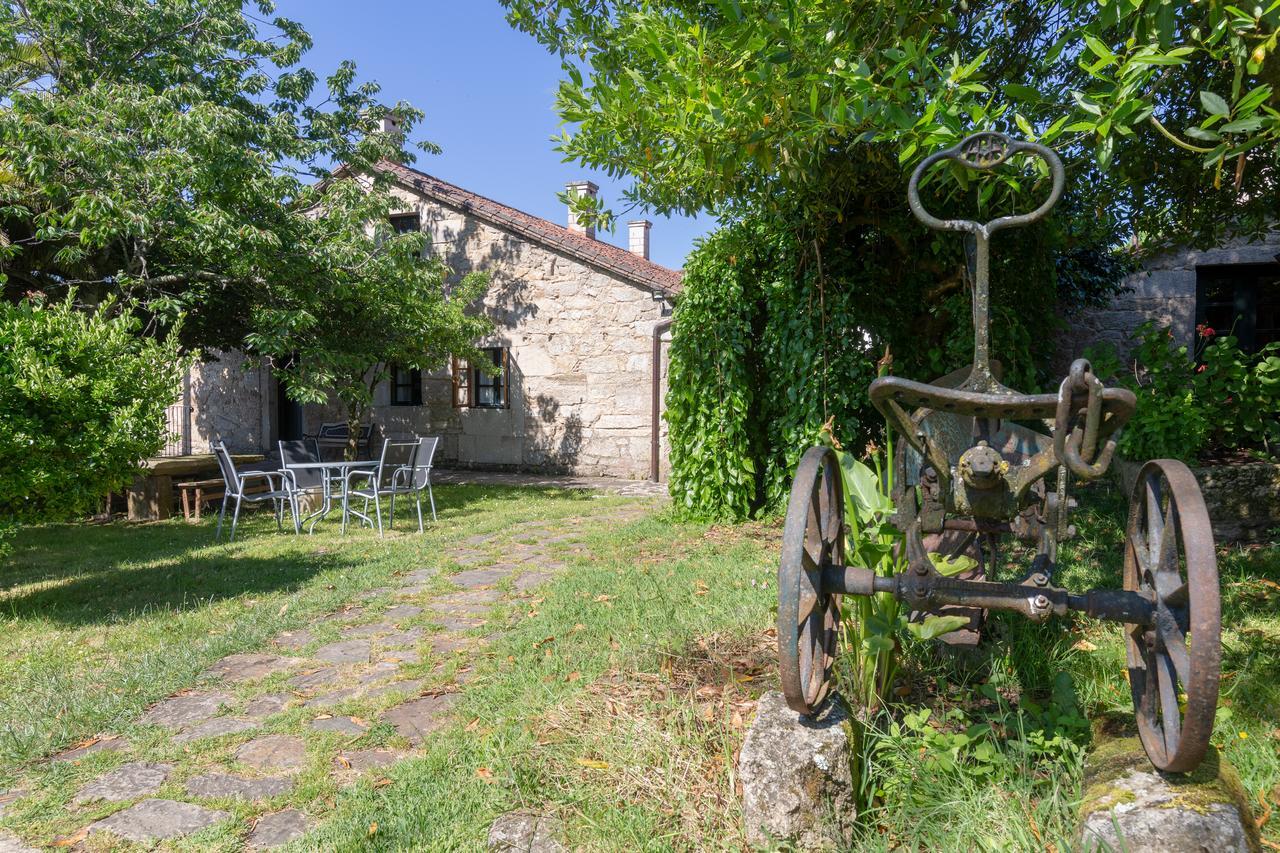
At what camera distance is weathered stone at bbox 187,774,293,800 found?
2482 millimetres

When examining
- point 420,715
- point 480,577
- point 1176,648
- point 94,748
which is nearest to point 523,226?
point 480,577

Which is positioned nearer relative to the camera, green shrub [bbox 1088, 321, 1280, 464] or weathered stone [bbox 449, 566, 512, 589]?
weathered stone [bbox 449, 566, 512, 589]

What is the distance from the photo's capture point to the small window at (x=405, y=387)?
539 inches

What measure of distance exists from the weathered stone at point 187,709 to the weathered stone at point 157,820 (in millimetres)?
630

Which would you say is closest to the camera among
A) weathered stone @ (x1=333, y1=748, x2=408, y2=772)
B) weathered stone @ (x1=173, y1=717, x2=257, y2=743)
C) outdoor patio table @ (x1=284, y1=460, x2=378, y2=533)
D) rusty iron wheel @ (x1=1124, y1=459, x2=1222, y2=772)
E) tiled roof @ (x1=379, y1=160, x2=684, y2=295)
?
rusty iron wheel @ (x1=1124, y1=459, x2=1222, y2=772)

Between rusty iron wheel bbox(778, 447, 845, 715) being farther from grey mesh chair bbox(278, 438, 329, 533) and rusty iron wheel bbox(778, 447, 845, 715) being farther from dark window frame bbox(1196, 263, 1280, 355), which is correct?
dark window frame bbox(1196, 263, 1280, 355)

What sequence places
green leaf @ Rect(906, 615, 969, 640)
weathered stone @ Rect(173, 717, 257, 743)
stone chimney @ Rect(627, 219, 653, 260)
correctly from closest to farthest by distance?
1. green leaf @ Rect(906, 615, 969, 640)
2. weathered stone @ Rect(173, 717, 257, 743)
3. stone chimney @ Rect(627, 219, 653, 260)

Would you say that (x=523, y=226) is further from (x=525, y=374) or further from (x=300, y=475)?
(x=300, y=475)

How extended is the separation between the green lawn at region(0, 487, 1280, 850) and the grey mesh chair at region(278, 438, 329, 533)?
Result: 1708mm

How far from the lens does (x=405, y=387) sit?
13.8 metres

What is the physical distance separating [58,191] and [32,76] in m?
3.60

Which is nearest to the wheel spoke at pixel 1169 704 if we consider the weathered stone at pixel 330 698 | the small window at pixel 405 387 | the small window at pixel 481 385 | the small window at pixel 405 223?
the weathered stone at pixel 330 698

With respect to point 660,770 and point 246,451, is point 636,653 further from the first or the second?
point 246,451

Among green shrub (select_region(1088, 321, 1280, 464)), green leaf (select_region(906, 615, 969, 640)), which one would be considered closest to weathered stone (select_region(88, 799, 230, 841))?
green leaf (select_region(906, 615, 969, 640))
